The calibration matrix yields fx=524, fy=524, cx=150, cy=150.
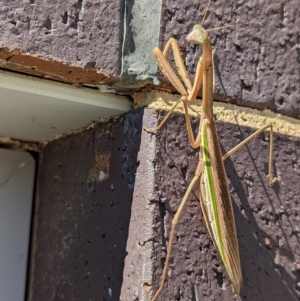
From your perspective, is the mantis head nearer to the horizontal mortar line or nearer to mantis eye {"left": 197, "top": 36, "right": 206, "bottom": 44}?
mantis eye {"left": 197, "top": 36, "right": 206, "bottom": 44}

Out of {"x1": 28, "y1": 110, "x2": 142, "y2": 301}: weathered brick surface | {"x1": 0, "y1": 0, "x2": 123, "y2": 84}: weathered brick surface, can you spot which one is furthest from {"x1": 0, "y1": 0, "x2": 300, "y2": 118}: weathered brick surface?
{"x1": 28, "y1": 110, "x2": 142, "y2": 301}: weathered brick surface

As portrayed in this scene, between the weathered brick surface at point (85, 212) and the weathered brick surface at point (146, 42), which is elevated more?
the weathered brick surface at point (146, 42)

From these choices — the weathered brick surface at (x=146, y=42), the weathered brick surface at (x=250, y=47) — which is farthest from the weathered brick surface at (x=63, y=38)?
the weathered brick surface at (x=250, y=47)

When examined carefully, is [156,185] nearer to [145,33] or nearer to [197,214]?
[197,214]

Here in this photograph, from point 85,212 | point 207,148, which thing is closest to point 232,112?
point 207,148

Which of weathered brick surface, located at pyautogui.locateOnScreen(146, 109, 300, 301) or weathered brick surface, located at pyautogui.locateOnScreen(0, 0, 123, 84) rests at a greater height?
weathered brick surface, located at pyautogui.locateOnScreen(0, 0, 123, 84)

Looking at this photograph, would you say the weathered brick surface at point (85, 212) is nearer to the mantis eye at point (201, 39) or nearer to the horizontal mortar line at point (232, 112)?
the horizontal mortar line at point (232, 112)
